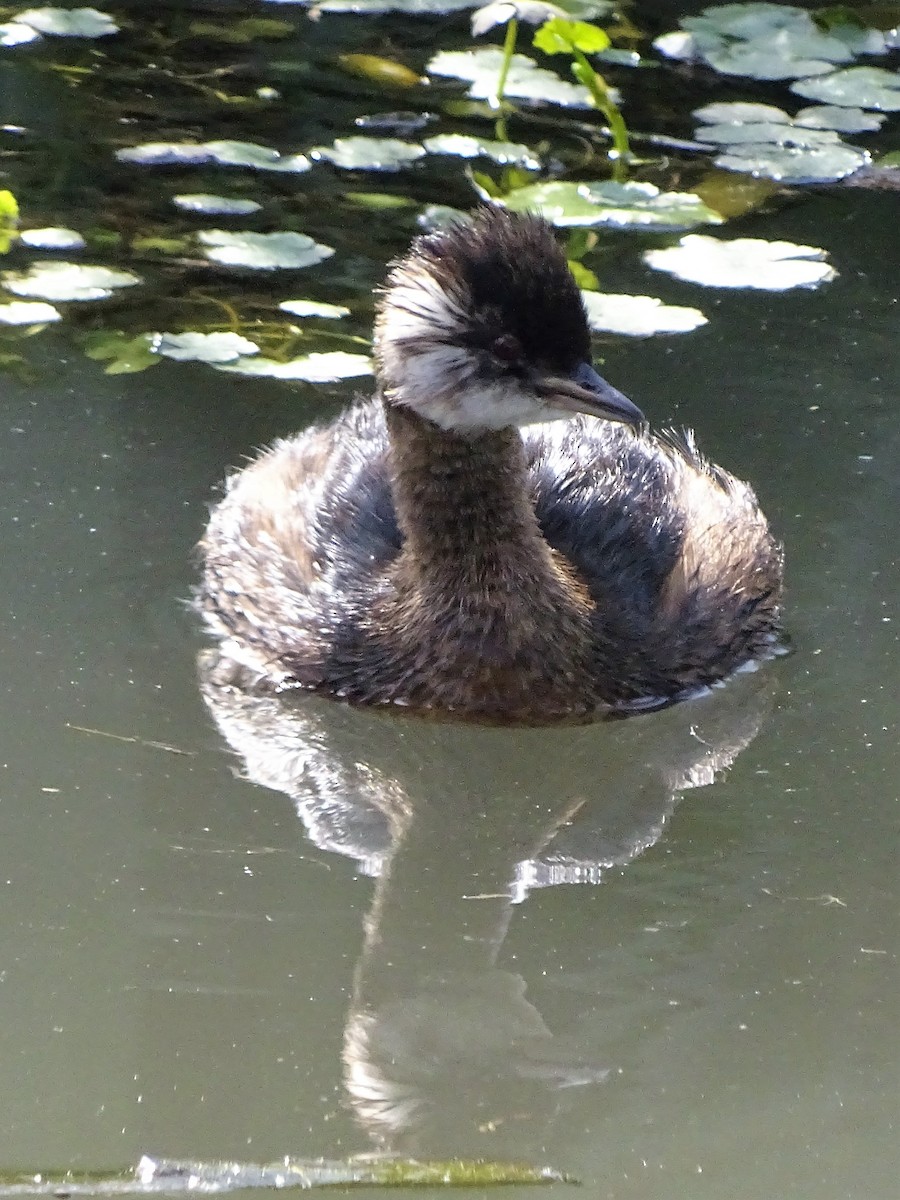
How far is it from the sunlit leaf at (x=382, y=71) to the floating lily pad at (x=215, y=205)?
4.56 feet

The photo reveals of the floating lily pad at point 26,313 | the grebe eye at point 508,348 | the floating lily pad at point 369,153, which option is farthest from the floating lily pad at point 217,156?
the grebe eye at point 508,348

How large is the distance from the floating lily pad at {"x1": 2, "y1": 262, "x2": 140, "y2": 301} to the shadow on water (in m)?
1.80

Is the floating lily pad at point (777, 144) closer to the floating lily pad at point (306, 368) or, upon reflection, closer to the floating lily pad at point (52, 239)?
the floating lily pad at point (306, 368)

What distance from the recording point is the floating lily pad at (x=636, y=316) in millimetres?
6211

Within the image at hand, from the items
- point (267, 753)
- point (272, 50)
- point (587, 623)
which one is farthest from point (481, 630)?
point (272, 50)

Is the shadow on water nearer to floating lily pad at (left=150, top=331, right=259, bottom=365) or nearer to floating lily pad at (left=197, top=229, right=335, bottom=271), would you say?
floating lily pad at (left=150, top=331, right=259, bottom=365)

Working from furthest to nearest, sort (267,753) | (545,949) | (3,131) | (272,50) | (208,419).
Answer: (272,50)
(3,131)
(208,419)
(267,753)
(545,949)

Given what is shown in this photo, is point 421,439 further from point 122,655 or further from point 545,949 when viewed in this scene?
point 545,949

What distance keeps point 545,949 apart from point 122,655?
58.3 inches

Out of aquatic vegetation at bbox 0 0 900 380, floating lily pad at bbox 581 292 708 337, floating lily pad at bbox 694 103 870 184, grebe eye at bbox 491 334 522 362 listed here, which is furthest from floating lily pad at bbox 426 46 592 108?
grebe eye at bbox 491 334 522 362

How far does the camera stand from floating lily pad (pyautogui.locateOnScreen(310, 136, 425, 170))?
24.4 feet

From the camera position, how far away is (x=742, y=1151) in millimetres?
3283

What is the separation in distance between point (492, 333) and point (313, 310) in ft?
5.92

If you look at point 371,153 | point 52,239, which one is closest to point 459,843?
point 52,239
